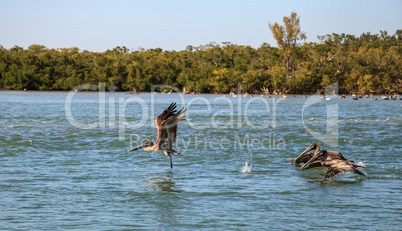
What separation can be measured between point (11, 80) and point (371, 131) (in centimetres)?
12168

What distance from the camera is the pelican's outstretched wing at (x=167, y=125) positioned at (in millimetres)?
13289

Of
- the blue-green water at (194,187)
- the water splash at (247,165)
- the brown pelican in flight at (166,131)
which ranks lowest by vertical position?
the blue-green water at (194,187)

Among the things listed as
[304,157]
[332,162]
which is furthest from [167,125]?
[304,157]

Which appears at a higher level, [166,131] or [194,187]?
[166,131]

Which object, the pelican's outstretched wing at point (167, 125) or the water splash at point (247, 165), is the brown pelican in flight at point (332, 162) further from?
the pelican's outstretched wing at point (167, 125)

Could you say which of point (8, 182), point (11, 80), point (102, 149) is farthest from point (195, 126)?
point (11, 80)

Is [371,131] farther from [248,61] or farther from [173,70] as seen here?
[173,70]

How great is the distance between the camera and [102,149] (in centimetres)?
2145

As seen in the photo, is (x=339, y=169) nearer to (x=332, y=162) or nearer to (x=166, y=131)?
(x=332, y=162)

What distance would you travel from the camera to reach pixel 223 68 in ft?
417

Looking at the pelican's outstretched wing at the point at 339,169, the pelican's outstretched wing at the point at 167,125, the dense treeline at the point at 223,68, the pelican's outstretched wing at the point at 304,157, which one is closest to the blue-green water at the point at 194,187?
the pelican's outstretched wing at the point at 339,169

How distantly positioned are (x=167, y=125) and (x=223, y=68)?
114 metres

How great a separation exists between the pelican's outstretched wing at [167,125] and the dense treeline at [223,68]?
93851 millimetres

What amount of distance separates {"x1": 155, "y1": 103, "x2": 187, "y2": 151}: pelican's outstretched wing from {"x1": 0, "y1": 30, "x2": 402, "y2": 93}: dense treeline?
93.9 m
